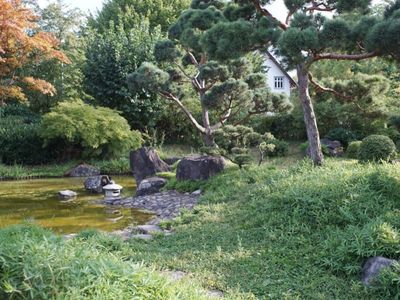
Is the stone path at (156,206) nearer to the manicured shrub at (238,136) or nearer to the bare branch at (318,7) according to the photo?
the manicured shrub at (238,136)

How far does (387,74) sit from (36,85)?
13.9 meters

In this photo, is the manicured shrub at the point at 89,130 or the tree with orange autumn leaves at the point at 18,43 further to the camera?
the manicured shrub at the point at 89,130

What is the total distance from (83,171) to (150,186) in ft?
15.4

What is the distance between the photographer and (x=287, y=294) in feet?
11.8

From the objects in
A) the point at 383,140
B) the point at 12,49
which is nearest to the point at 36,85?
the point at 12,49

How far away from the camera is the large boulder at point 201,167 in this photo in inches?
349

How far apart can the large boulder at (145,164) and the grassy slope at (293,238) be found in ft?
12.8

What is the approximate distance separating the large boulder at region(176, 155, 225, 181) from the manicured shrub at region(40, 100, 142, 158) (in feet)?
18.6

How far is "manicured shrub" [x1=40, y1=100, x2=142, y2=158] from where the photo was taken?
13.8 meters

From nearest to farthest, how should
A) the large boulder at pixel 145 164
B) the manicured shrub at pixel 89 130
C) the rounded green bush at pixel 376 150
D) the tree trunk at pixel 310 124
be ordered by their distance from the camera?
the tree trunk at pixel 310 124
the rounded green bush at pixel 376 150
the large boulder at pixel 145 164
the manicured shrub at pixel 89 130

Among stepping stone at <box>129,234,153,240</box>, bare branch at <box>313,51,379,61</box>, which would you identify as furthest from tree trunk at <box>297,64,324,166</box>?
stepping stone at <box>129,234,153,240</box>

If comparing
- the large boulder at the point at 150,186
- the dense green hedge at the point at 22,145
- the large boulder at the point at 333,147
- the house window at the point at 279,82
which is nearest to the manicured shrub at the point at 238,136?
the large boulder at the point at 150,186

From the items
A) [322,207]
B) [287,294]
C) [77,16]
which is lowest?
[287,294]

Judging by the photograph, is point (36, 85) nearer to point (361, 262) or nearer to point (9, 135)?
point (9, 135)
